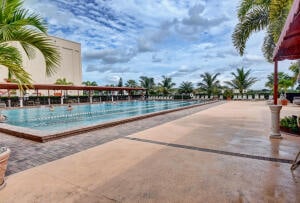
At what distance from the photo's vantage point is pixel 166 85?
35.7 meters

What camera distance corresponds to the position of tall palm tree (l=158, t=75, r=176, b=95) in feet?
116

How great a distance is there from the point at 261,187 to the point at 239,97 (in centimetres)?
2811

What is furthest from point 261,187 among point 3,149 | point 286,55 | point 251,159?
Result: point 286,55

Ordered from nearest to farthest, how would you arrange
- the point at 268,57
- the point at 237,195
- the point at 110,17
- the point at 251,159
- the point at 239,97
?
1. the point at 237,195
2. the point at 251,159
3. the point at 268,57
4. the point at 110,17
5. the point at 239,97

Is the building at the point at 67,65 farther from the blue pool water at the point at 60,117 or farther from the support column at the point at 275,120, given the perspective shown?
the support column at the point at 275,120

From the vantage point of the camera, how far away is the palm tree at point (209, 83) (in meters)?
29.2

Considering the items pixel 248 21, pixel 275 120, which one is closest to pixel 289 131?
pixel 275 120

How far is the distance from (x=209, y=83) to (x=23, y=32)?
94.9 ft

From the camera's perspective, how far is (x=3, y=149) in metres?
2.72

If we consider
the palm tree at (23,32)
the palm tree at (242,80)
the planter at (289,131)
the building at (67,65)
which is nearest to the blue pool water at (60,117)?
the palm tree at (23,32)

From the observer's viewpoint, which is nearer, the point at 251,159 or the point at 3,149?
the point at 3,149

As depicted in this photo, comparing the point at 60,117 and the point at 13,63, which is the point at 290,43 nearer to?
the point at 13,63

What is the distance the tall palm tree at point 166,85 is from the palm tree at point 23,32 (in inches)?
1276

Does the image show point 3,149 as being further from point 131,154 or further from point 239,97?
point 239,97
